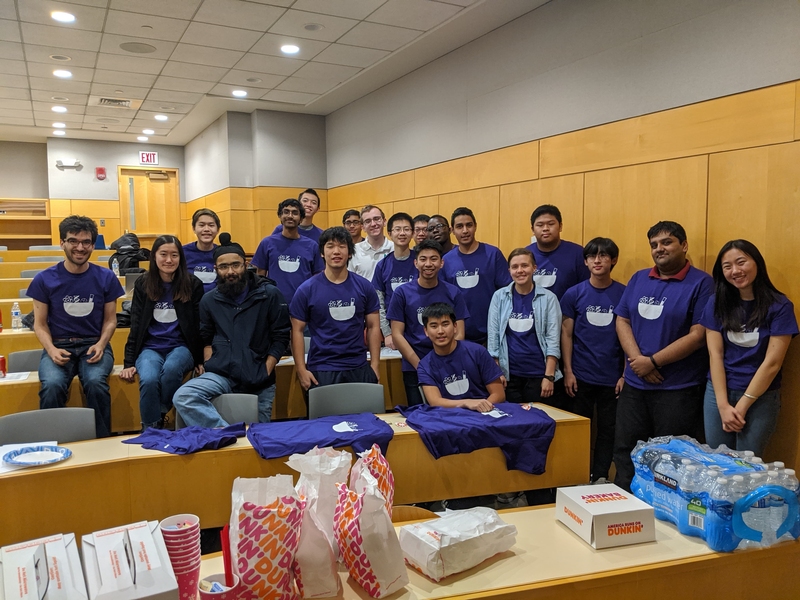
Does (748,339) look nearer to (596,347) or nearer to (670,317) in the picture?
(670,317)

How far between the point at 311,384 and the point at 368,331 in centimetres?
50

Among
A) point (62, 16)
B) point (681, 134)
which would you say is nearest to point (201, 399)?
point (681, 134)

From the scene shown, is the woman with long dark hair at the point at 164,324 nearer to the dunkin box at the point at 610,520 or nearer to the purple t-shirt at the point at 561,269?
the purple t-shirt at the point at 561,269

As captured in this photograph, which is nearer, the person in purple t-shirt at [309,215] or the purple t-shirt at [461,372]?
the purple t-shirt at [461,372]

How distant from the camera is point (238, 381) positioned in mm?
3289

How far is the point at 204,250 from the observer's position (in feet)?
14.1

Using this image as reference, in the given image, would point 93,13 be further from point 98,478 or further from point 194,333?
point 98,478

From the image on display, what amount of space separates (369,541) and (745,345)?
2375mm

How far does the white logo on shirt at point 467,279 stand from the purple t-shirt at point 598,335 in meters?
0.70

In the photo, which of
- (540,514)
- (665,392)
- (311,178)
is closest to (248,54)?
(311,178)

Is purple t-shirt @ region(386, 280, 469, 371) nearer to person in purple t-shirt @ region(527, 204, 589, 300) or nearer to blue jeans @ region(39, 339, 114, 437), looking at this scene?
person in purple t-shirt @ region(527, 204, 589, 300)

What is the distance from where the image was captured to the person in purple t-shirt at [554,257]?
12.9 ft

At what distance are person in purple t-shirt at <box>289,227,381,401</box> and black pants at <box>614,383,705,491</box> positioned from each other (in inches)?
58.9

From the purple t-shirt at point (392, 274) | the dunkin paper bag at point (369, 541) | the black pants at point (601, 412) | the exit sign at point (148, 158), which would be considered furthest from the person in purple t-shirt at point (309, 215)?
the exit sign at point (148, 158)
